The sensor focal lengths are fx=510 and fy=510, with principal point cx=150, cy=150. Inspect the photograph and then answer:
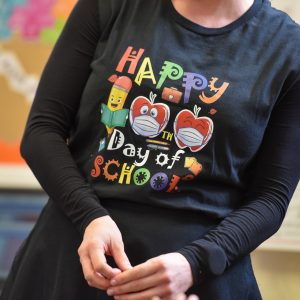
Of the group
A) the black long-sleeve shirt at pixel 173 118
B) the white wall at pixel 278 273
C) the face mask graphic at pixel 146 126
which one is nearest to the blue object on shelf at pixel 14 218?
the white wall at pixel 278 273

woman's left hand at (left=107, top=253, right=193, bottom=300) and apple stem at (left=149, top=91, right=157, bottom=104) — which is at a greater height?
apple stem at (left=149, top=91, right=157, bottom=104)

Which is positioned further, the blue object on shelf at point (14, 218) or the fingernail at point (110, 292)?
the blue object on shelf at point (14, 218)

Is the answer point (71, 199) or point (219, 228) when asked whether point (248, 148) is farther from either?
point (71, 199)

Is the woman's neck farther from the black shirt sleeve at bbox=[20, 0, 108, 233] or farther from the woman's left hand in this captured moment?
the woman's left hand

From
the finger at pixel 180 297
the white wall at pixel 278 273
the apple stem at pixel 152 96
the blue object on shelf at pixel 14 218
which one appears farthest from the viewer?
the blue object on shelf at pixel 14 218

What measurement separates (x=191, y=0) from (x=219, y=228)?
0.38m

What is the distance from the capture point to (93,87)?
2.73 feet

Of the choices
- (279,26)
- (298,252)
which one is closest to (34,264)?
(279,26)

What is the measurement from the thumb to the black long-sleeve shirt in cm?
6

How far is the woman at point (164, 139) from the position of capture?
0.79 m

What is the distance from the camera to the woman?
2.58 ft

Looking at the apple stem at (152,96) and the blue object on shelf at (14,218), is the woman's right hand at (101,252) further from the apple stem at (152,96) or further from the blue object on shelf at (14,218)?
the blue object on shelf at (14,218)

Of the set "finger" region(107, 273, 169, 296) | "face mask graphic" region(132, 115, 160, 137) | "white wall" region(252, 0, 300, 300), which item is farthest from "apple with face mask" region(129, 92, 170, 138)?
"white wall" region(252, 0, 300, 300)

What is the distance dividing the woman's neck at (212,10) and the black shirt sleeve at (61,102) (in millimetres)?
149
